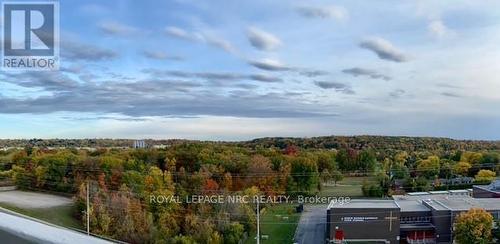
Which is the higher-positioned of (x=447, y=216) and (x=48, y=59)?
(x=48, y=59)

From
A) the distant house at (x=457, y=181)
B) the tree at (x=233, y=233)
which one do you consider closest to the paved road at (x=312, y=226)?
the tree at (x=233, y=233)

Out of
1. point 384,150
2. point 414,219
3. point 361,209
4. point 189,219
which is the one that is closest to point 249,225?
point 189,219

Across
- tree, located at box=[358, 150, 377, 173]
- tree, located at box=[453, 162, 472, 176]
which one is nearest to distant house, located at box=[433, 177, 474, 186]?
tree, located at box=[453, 162, 472, 176]

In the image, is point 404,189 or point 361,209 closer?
point 361,209

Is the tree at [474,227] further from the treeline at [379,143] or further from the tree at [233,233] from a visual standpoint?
the treeline at [379,143]

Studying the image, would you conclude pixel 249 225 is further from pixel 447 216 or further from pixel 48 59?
pixel 48 59
